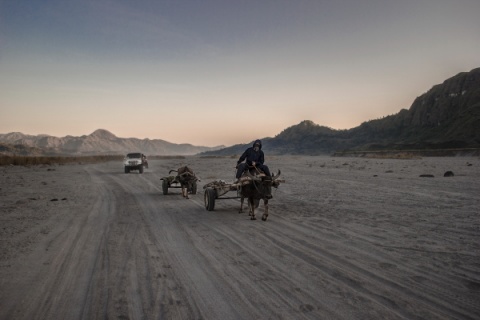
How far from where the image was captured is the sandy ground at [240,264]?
4801 millimetres

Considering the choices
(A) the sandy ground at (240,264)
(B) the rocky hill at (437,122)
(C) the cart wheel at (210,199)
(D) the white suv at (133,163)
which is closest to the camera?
(A) the sandy ground at (240,264)

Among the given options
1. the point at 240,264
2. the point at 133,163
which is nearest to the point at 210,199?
the point at 240,264

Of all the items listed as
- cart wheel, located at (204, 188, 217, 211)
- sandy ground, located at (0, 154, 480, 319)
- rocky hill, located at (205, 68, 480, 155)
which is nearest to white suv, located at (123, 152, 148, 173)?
sandy ground, located at (0, 154, 480, 319)

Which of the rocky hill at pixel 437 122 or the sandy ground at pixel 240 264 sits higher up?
the rocky hill at pixel 437 122

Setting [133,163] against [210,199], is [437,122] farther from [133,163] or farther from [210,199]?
[210,199]

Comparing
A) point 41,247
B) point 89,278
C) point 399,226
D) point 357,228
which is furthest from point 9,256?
point 399,226

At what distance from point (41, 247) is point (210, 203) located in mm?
6130

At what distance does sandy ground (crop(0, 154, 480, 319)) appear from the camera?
15.8ft

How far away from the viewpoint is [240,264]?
6.64m

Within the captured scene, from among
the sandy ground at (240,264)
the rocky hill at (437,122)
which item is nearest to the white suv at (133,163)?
the sandy ground at (240,264)

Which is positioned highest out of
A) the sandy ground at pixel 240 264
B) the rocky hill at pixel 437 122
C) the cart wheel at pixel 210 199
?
the rocky hill at pixel 437 122

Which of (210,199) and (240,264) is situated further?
(210,199)

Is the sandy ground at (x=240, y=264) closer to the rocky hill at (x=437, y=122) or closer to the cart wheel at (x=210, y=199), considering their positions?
the cart wheel at (x=210, y=199)

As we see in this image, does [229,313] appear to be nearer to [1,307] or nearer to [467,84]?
[1,307]
